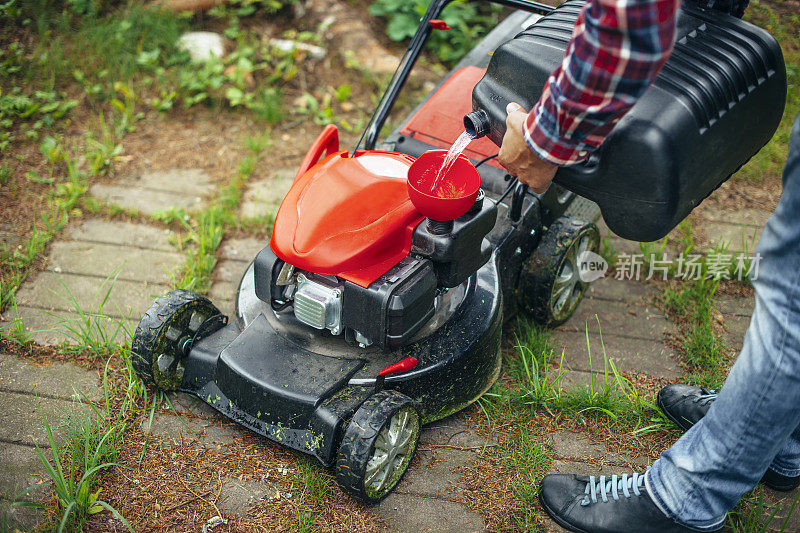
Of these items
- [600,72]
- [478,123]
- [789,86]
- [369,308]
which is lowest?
[789,86]

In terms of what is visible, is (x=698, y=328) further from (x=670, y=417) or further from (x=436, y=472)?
(x=436, y=472)

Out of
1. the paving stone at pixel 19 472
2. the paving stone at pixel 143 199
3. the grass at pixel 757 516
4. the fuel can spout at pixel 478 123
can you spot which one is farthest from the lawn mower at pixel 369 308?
the paving stone at pixel 143 199

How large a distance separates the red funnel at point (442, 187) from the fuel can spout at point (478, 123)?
0.08 meters

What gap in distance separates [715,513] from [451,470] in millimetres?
669

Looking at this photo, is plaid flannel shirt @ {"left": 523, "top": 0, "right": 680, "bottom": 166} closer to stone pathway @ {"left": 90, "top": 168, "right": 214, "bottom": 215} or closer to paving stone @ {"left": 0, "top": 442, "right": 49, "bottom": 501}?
paving stone @ {"left": 0, "top": 442, "right": 49, "bottom": 501}

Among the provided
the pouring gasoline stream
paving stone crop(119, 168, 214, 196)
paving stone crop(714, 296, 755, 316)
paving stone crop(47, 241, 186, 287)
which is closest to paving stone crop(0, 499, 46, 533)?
paving stone crop(47, 241, 186, 287)

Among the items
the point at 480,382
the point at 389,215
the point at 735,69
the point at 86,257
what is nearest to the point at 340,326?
the point at 389,215

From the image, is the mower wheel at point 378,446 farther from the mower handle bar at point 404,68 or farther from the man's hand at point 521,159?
the mower handle bar at point 404,68

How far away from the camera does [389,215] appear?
5.67 ft

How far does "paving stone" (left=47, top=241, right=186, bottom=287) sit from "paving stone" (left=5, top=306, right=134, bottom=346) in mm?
209

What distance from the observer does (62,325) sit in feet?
7.59

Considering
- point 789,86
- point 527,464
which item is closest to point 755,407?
point 527,464

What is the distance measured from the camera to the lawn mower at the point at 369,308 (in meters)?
1.66

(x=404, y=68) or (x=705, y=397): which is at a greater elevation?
(x=404, y=68)
